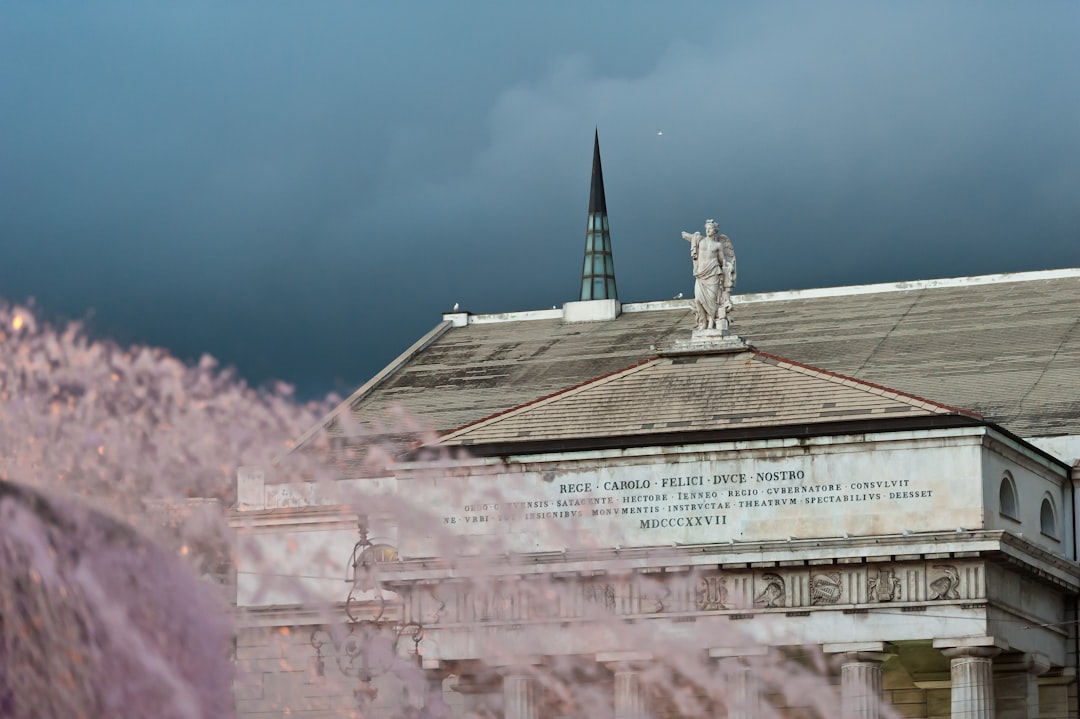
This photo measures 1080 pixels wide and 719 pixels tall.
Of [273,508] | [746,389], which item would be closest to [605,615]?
[746,389]

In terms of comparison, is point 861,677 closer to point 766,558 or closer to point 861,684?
point 861,684

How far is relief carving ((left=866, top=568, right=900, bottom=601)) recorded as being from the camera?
78125 mm

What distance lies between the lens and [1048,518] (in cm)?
8312


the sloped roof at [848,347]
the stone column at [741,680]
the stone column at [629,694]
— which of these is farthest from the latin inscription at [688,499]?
the sloped roof at [848,347]

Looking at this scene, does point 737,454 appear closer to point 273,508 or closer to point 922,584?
point 922,584

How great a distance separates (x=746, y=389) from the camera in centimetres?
8250

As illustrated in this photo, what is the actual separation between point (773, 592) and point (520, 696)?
25.6ft

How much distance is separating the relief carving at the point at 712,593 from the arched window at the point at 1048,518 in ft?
31.4

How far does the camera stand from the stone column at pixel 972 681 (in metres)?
Answer: 77.2

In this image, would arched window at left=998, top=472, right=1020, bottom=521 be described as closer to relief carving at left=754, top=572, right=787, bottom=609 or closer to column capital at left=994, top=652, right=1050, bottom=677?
column capital at left=994, top=652, right=1050, bottom=677

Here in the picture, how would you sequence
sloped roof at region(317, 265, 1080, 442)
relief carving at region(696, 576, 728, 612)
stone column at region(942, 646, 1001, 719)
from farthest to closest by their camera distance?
sloped roof at region(317, 265, 1080, 442), relief carving at region(696, 576, 728, 612), stone column at region(942, 646, 1001, 719)

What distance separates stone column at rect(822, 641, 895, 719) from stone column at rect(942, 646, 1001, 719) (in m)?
2.03

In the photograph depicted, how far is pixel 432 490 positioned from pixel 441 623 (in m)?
3.89

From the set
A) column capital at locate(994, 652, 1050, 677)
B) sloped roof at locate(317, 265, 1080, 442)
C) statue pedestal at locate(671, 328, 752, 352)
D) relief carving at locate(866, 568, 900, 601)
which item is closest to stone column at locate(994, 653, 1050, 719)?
column capital at locate(994, 652, 1050, 677)
